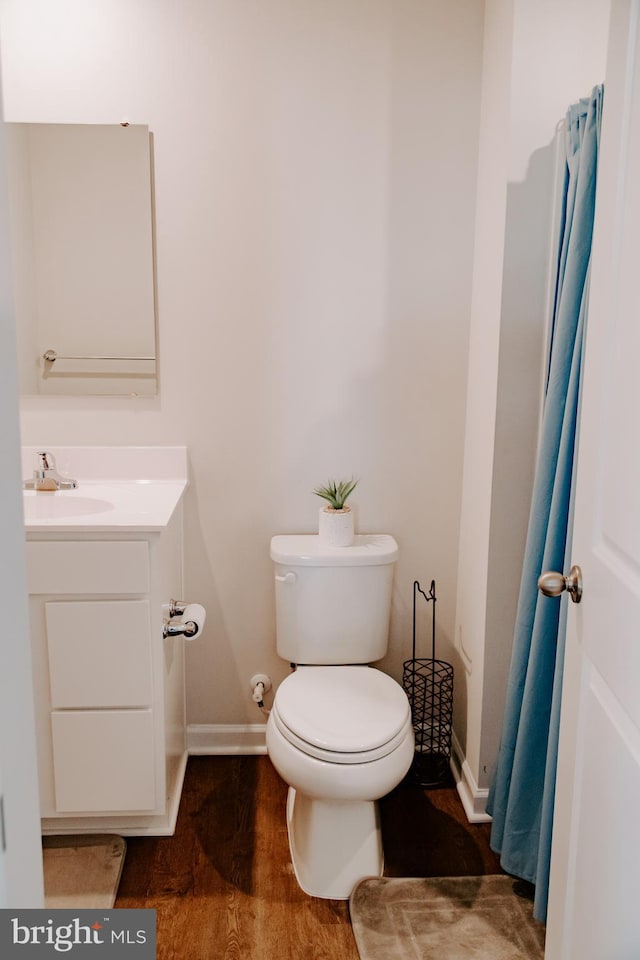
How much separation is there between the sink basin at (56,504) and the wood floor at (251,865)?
0.89 metres

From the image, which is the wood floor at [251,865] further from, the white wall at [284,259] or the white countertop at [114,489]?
the white countertop at [114,489]

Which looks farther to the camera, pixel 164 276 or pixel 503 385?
pixel 164 276

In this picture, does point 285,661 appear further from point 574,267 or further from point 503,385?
point 574,267

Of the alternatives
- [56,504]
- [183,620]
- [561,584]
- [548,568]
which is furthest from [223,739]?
[561,584]

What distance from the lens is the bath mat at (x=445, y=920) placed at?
1.83 m

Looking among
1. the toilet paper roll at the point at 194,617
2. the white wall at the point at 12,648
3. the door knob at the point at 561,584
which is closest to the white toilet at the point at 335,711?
the toilet paper roll at the point at 194,617

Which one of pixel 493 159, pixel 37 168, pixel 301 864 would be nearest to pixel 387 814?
pixel 301 864

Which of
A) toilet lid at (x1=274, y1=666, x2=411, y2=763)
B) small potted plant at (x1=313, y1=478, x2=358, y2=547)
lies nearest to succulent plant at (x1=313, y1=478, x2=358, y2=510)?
small potted plant at (x1=313, y1=478, x2=358, y2=547)

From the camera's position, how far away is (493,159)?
87.3 inches

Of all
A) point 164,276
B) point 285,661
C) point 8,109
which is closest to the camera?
point 8,109

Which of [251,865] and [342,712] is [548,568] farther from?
[251,865]

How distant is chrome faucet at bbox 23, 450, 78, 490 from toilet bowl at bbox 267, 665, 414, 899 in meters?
0.85

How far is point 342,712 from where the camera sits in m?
2.06

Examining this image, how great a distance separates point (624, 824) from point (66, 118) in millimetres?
2182
